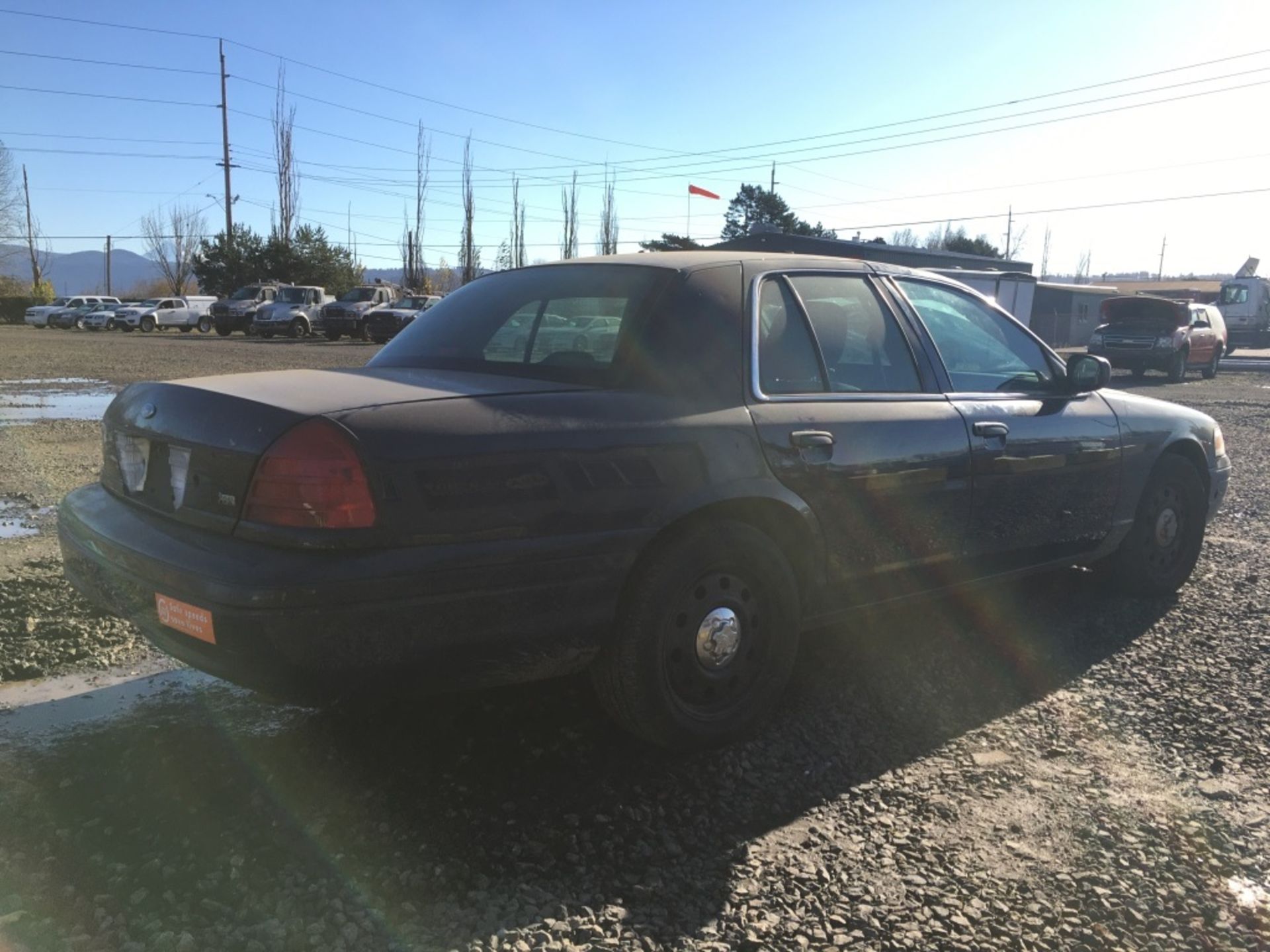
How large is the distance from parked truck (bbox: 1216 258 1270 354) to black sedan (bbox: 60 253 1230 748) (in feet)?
126

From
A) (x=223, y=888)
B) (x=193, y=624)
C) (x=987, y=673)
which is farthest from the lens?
(x=987, y=673)

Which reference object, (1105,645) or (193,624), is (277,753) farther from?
(1105,645)

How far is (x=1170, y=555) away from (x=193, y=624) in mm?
4554

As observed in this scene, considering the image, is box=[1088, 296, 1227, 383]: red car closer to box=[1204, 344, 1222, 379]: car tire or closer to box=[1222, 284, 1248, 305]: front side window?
box=[1204, 344, 1222, 379]: car tire

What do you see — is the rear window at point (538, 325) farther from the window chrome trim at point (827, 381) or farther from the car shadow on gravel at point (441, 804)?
the car shadow on gravel at point (441, 804)

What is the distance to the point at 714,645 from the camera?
312 cm

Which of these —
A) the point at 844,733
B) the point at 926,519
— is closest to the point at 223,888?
the point at 844,733

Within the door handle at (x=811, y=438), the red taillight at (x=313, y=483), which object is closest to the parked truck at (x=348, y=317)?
the door handle at (x=811, y=438)

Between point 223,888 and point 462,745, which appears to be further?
point 462,745

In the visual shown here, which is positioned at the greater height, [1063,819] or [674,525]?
[674,525]

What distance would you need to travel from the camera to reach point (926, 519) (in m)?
3.63

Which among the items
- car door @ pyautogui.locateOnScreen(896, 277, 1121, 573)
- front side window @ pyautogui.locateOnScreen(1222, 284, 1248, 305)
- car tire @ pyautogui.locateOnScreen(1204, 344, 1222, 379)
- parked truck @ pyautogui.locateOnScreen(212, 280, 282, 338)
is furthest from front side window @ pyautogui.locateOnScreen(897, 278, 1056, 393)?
front side window @ pyautogui.locateOnScreen(1222, 284, 1248, 305)

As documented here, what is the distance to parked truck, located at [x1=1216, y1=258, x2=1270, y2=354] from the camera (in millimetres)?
36625

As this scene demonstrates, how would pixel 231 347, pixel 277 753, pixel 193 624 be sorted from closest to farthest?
1. pixel 193 624
2. pixel 277 753
3. pixel 231 347
